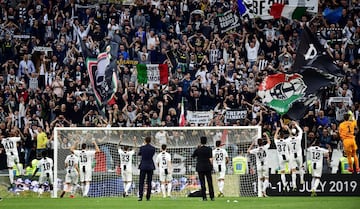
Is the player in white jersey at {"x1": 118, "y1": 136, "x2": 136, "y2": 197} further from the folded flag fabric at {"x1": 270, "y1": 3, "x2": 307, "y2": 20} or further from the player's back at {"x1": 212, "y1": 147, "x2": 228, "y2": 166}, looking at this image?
the folded flag fabric at {"x1": 270, "y1": 3, "x2": 307, "y2": 20}

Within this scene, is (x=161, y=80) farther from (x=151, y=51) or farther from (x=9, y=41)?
(x=9, y=41)

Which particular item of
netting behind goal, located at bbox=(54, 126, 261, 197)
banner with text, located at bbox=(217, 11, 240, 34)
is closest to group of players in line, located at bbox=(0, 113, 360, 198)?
netting behind goal, located at bbox=(54, 126, 261, 197)

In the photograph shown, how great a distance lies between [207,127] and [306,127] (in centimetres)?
380

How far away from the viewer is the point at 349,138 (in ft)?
127

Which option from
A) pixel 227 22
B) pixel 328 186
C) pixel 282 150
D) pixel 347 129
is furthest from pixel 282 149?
pixel 227 22

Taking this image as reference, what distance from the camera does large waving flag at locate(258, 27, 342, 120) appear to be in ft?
131

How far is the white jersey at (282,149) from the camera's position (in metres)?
39.4

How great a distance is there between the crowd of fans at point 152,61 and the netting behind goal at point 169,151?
2.09 m

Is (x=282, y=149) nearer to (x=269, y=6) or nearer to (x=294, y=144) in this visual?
(x=294, y=144)

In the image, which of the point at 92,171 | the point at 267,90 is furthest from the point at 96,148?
the point at 267,90

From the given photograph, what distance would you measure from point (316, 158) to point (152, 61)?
32.4ft

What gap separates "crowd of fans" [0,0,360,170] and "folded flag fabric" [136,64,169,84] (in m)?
0.30

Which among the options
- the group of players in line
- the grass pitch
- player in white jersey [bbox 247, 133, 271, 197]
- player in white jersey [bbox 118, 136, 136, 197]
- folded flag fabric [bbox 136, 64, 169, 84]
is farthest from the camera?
folded flag fabric [bbox 136, 64, 169, 84]

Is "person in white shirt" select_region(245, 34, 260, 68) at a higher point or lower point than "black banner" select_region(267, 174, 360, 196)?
higher
